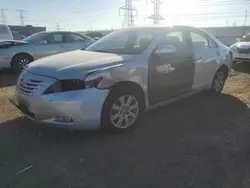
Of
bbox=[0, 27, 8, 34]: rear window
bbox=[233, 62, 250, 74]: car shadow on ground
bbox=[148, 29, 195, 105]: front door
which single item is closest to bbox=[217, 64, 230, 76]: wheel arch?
bbox=[148, 29, 195, 105]: front door

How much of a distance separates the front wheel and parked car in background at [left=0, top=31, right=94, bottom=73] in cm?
481

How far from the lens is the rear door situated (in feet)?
15.5

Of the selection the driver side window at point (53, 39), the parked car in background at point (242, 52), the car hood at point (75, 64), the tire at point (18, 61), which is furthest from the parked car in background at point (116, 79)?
the parked car in background at point (242, 52)

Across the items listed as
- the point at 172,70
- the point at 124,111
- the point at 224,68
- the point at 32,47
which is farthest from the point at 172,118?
the point at 32,47

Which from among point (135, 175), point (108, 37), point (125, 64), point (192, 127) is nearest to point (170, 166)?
point (135, 175)

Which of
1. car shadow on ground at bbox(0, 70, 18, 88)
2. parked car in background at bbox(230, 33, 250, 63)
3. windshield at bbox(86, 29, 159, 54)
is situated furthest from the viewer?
parked car in background at bbox(230, 33, 250, 63)

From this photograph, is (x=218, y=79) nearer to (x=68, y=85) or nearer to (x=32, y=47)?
(x=68, y=85)

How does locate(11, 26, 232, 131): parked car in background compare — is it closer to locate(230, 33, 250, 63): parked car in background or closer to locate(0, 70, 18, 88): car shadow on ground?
locate(0, 70, 18, 88): car shadow on ground

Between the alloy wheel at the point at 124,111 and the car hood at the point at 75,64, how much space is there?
0.49 m

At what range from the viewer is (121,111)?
3.58 m

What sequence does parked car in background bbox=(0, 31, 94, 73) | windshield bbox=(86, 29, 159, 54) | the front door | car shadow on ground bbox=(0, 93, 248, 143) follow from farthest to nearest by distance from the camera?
parked car in background bbox=(0, 31, 94, 73)
windshield bbox=(86, 29, 159, 54)
the front door
car shadow on ground bbox=(0, 93, 248, 143)

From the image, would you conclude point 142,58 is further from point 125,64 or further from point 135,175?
point 135,175

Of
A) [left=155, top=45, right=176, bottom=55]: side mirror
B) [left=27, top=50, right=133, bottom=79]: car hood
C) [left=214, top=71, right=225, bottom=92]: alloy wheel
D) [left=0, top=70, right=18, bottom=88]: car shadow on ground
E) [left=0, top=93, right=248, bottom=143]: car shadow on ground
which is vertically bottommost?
[left=0, top=70, right=18, bottom=88]: car shadow on ground

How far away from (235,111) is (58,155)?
10.5ft
